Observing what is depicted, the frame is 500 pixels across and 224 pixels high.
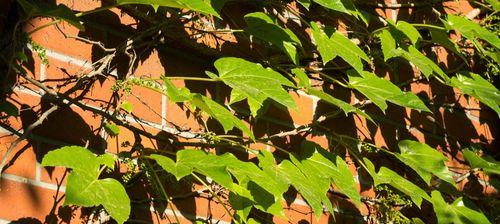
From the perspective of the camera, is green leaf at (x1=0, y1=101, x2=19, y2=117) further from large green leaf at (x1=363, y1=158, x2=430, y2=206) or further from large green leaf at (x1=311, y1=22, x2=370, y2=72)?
large green leaf at (x1=363, y1=158, x2=430, y2=206)

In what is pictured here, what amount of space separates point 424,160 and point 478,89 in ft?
0.84

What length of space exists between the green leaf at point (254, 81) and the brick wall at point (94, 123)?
22 cm

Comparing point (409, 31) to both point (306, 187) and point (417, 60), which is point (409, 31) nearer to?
point (417, 60)

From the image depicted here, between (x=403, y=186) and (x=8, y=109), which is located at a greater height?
(x=8, y=109)

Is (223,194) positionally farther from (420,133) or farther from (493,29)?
(493,29)

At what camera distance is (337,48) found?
1668mm

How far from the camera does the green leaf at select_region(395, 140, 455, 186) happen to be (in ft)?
6.10

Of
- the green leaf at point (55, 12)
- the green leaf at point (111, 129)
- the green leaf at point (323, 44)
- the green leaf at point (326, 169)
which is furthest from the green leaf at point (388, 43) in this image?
the green leaf at point (55, 12)

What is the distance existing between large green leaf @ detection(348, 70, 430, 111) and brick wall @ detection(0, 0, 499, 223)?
225mm

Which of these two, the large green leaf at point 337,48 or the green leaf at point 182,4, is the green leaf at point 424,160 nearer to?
the large green leaf at point 337,48

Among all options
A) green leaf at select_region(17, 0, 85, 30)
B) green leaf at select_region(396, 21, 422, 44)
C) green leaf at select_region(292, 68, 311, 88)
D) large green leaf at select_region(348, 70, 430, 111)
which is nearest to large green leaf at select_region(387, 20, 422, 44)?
green leaf at select_region(396, 21, 422, 44)

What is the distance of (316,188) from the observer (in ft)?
5.05

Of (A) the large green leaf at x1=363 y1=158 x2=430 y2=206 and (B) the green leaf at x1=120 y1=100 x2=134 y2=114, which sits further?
(A) the large green leaf at x1=363 y1=158 x2=430 y2=206

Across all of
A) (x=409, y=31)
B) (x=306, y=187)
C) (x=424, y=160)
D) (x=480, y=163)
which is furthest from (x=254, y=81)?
(x=480, y=163)
